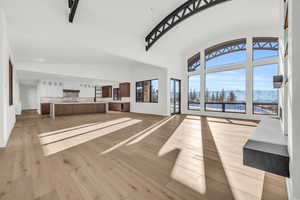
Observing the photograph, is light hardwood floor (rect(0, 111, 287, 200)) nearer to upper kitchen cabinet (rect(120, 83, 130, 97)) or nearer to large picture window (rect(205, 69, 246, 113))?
large picture window (rect(205, 69, 246, 113))

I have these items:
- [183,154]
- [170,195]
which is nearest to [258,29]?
[183,154]

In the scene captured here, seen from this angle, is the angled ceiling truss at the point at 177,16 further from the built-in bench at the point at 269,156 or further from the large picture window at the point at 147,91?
the built-in bench at the point at 269,156

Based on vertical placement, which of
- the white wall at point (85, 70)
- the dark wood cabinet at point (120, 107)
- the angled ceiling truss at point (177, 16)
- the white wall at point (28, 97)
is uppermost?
the angled ceiling truss at point (177, 16)

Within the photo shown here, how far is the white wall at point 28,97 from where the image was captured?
1059 cm

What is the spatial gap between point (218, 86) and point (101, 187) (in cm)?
709

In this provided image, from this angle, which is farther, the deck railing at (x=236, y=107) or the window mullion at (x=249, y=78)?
the window mullion at (x=249, y=78)

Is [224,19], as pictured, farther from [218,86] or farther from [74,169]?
[74,169]

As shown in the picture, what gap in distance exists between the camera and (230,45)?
654cm

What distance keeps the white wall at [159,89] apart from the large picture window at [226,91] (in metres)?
2.34

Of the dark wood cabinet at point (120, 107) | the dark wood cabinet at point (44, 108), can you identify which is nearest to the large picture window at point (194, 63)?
the dark wood cabinet at point (120, 107)

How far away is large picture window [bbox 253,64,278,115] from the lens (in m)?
5.43

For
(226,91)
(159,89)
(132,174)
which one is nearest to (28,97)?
(159,89)

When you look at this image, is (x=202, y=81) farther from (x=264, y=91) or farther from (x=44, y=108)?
(x=44, y=108)

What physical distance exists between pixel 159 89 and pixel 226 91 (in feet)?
11.6
